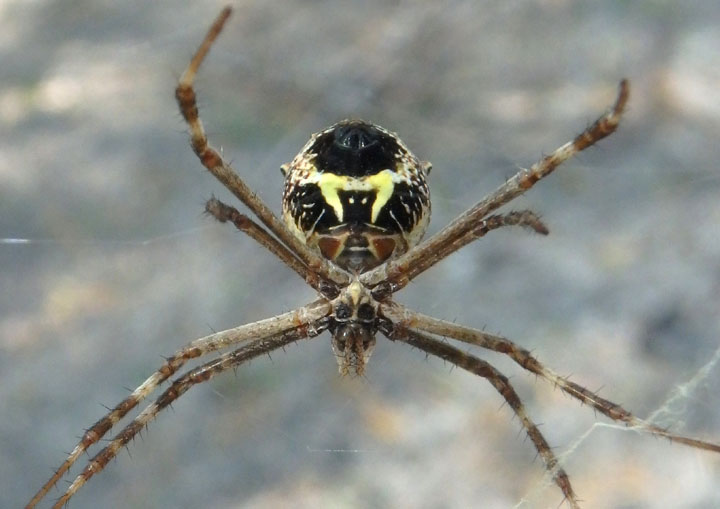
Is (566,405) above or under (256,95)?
under

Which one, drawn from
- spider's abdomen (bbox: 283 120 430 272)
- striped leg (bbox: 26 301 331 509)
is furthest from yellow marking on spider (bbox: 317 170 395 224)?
striped leg (bbox: 26 301 331 509)

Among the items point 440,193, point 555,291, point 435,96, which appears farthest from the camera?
point 435,96

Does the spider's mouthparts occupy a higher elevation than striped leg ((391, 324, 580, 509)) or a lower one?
higher

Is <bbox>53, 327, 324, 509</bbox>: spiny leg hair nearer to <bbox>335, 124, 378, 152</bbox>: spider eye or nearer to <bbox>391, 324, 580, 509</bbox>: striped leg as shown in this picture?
<bbox>391, 324, 580, 509</bbox>: striped leg

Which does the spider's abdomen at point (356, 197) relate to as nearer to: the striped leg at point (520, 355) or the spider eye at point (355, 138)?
the spider eye at point (355, 138)

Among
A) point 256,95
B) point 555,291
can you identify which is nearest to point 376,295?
point 555,291

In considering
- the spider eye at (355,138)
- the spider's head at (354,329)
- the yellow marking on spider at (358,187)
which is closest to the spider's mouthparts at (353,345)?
the spider's head at (354,329)

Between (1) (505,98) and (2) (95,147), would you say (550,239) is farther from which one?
(2) (95,147)
